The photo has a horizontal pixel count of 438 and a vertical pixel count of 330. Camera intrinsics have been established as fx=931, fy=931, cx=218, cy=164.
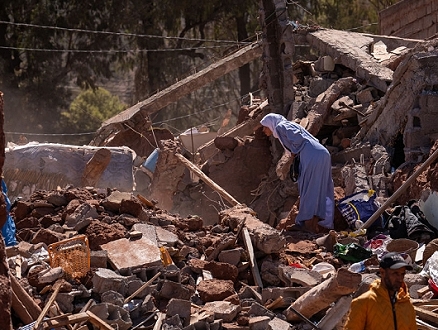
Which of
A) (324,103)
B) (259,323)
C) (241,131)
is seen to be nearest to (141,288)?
(259,323)

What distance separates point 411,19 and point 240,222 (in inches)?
461

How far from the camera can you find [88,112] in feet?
109

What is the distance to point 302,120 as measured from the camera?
14.3 meters

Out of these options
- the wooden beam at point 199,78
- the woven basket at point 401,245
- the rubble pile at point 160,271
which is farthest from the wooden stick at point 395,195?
the wooden beam at point 199,78

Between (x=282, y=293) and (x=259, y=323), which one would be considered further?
(x=282, y=293)

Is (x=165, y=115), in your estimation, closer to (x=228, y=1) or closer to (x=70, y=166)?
(x=228, y=1)

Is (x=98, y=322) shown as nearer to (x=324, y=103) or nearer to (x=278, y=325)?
(x=278, y=325)

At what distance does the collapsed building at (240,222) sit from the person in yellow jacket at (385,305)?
4.95 feet

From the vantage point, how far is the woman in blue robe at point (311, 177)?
35.9 ft

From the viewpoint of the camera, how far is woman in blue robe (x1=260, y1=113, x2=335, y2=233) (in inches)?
430

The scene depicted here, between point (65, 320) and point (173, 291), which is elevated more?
point (65, 320)

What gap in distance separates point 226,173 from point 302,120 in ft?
5.42

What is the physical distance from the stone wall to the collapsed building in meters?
2.61

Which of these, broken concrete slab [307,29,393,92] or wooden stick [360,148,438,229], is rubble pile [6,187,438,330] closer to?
wooden stick [360,148,438,229]
